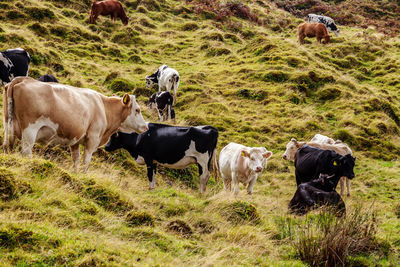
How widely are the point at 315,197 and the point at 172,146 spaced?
3530 mm

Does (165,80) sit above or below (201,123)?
above

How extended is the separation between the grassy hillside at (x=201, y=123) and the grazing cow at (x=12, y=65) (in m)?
1.80

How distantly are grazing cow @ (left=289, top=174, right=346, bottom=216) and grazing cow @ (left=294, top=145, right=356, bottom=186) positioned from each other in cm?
117

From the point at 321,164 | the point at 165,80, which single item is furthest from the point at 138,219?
the point at 165,80

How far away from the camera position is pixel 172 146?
916 cm

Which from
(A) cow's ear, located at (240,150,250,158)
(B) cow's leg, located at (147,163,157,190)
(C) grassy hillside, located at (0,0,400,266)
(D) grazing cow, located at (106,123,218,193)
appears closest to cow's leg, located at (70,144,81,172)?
(C) grassy hillside, located at (0,0,400,266)

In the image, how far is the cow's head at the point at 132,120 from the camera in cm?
831

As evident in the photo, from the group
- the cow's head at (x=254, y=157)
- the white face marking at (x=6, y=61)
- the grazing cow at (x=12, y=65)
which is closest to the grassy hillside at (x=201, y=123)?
the cow's head at (x=254, y=157)

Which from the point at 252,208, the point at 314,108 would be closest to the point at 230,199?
the point at 252,208

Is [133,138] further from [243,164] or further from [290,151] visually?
[290,151]

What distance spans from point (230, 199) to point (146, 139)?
3.09 m

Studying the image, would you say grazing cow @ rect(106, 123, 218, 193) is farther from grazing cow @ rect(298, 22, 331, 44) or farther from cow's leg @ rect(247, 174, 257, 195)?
grazing cow @ rect(298, 22, 331, 44)

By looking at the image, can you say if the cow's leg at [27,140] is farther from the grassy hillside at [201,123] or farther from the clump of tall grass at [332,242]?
the clump of tall grass at [332,242]

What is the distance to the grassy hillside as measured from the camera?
4766 millimetres
